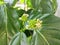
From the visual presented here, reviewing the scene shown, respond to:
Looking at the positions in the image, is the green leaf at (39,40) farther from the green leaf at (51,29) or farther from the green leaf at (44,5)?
the green leaf at (44,5)

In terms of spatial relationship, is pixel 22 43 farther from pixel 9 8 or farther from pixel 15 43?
pixel 9 8

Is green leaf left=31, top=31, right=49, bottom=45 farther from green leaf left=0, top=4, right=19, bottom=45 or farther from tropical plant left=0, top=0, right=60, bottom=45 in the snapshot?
green leaf left=0, top=4, right=19, bottom=45

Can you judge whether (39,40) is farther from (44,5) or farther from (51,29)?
(44,5)

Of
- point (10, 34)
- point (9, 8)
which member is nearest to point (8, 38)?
point (10, 34)

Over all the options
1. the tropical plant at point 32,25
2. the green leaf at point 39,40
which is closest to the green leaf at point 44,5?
the tropical plant at point 32,25

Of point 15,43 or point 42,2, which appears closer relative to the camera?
point 15,43

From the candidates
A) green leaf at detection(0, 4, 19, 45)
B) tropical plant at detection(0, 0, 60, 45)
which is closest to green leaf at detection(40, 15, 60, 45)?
tropical plant at detection(0, 0, 60, 45)

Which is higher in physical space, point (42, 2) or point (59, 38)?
point (42, 2)
